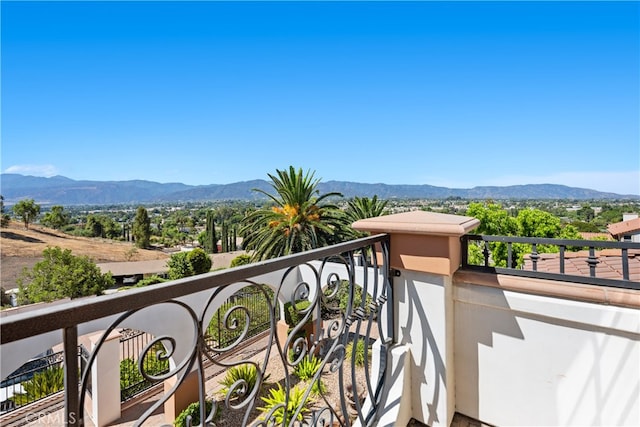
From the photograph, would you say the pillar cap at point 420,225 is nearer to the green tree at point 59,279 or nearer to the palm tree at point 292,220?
the palm tree at point 292,220

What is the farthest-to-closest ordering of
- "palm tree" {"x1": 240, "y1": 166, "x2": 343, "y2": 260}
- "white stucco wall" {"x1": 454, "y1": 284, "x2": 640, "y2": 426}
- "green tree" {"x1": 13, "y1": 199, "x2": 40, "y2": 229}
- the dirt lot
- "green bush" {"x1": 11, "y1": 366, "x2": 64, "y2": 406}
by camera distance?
"green tree" {"x1": 13, "y1": 199, "x2": 40, "y2": 229} → the dirt lot → "palm tree" {"x1": 240, "y1": 166, "x2": 343, "y2": 260} → "green bush" {"x1": 11, "y1": 366, "x2": 64, "y2": 406} → "white stucco wall" {"x1": 454, "y1": 284, "x2": 640, "y2": 426}

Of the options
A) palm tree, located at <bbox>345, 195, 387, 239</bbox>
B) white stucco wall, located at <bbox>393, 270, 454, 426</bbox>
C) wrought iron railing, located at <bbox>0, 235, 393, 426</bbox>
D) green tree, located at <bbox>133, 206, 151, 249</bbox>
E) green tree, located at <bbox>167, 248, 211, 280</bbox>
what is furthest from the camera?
green tree, located at <bbox>133, 206, 151, 249</bbox>

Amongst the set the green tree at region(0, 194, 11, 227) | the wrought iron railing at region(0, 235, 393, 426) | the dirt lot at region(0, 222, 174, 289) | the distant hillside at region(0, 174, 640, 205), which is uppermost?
the distant hillside at region(0, 174, 640, 205)

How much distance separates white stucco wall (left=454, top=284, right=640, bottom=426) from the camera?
4.22 feet

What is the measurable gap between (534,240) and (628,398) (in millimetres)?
718

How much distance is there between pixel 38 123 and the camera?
4984 cm

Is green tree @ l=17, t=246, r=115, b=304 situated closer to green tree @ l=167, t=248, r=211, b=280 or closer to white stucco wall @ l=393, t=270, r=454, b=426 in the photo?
green tree @ l=167, t=248, r=211, b=280

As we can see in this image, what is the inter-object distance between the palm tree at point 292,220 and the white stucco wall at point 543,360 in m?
9.54

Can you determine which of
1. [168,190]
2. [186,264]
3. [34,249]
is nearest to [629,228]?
[186,264]

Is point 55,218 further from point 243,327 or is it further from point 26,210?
point 243,327

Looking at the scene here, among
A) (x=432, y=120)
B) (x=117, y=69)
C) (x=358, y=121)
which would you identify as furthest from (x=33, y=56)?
(x=432, y=120)

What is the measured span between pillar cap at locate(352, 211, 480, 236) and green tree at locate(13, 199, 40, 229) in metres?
50.2

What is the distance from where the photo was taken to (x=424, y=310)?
1567 mm

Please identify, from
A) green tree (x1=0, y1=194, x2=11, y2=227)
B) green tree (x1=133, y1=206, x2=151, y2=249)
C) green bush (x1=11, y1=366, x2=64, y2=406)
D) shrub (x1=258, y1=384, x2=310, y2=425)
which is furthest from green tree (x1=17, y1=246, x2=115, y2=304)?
green tree (x1=0, y1=194, x2=11, y2=227)
